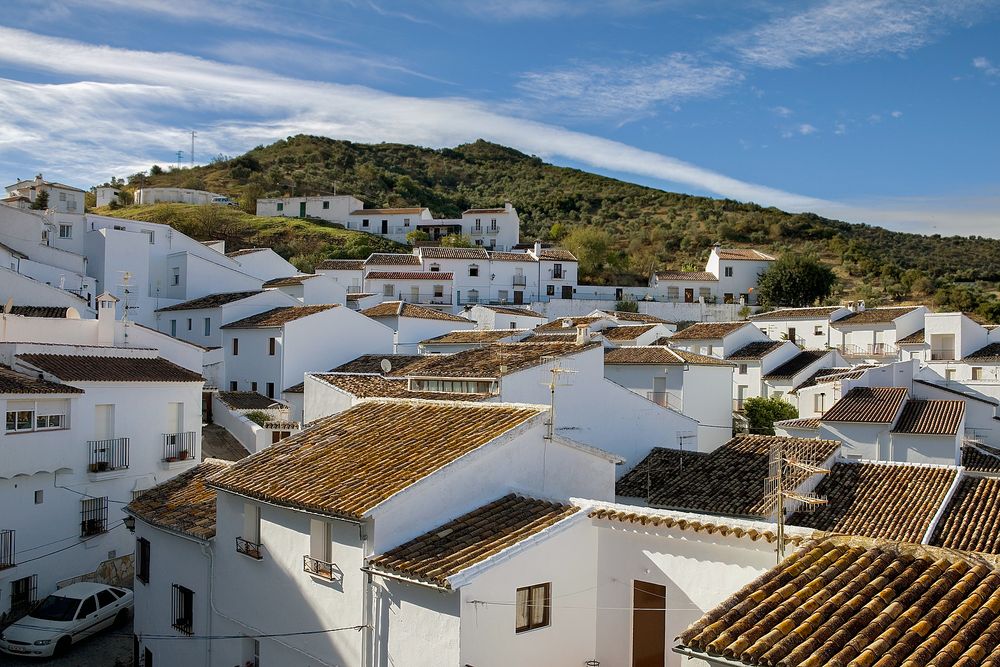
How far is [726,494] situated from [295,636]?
35.9ft

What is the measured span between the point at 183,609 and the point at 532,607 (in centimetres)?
834

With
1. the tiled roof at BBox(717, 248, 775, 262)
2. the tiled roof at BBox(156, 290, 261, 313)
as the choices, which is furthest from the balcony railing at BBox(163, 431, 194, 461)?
the tiled roof at BBox(717, 248, 775, 262)

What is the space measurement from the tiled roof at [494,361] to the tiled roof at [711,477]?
3854 mm

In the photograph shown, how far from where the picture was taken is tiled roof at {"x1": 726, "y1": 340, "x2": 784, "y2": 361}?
140 ft

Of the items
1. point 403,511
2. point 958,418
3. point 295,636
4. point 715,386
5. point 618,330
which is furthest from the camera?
point 618,330

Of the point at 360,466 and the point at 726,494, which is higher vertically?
the point at 360,466

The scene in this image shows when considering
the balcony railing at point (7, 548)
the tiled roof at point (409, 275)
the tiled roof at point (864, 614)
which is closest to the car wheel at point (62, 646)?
the balcony railing at point (7, 548)

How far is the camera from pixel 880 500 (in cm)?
1953

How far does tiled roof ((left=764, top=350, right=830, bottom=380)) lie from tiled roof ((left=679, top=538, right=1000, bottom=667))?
110ft

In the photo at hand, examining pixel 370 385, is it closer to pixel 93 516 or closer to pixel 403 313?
pixel 93 516

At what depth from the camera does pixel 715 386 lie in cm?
3375

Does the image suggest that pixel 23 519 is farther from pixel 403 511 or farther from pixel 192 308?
pixel 192 308

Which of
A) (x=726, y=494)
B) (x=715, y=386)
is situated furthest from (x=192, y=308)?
(x=726, y=494)

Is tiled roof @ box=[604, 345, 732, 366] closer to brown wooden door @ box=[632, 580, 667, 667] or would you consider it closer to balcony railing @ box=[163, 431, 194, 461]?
balcony railing @ box=[163, 431, 194, 461]
